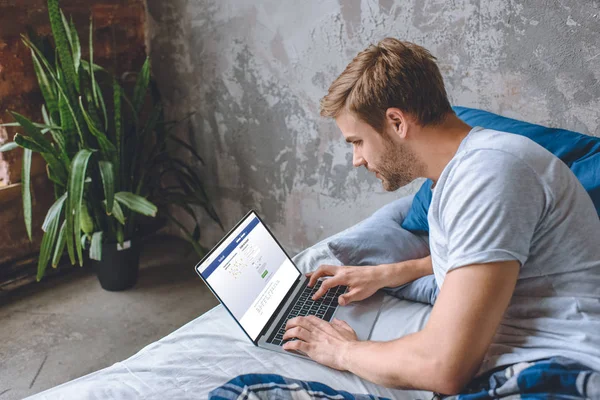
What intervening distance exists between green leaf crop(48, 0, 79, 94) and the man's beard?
1.58m

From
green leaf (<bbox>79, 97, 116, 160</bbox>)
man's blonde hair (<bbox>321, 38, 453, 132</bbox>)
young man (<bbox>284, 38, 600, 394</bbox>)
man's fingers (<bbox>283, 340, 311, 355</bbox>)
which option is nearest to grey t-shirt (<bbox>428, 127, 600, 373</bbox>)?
young man (<bbox>284, 38, 600, 394</bbox>)

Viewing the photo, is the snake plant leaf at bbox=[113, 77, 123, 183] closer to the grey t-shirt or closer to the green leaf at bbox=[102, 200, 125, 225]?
the green leaf at bbox=[102, 200, 125, 225]

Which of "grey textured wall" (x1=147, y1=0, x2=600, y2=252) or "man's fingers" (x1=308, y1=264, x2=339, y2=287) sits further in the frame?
"grey textured wall" (x1=147, y1=0, x2=600, y2=252)

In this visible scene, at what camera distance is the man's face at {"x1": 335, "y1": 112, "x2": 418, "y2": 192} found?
126cm

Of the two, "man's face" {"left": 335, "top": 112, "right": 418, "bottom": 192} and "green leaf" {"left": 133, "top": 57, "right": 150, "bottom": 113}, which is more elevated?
"man's face" {"left": 335, "top": 112, "right": 418, "bottom": 192}

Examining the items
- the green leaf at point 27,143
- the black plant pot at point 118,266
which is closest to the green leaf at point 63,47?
the green leaf at point 27,143

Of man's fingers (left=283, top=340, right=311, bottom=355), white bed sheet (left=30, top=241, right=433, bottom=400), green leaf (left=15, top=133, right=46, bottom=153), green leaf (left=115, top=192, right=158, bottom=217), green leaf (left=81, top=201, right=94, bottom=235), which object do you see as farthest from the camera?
green leaf (left=81, top=201, right=94, bottom=235)

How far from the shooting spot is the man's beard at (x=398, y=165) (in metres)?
1.26

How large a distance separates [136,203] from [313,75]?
0.95 m

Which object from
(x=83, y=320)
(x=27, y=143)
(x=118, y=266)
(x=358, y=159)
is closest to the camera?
(x=358, y=159)

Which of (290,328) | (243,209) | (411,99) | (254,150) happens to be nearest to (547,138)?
(411,99)

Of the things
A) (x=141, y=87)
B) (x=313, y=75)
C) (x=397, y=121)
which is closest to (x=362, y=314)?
(x=397, y=121)

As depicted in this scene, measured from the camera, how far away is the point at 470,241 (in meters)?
0.97

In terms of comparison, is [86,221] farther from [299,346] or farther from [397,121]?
[397,121]
